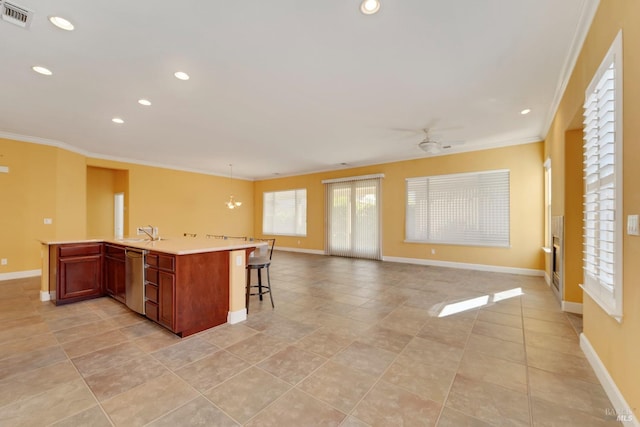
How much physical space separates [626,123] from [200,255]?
3.56 metres

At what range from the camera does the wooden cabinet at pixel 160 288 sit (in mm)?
2729

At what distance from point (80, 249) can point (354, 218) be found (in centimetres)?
614

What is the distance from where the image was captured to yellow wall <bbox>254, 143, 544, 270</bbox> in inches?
213

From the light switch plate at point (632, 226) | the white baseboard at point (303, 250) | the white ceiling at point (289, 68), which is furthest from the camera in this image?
the white baseboard at point (303, 250)

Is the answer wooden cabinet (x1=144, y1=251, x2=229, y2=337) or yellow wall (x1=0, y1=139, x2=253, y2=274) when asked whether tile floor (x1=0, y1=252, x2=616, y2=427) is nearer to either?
wooden cabinet (x1=144, y1=251, x2=229, y2=337)

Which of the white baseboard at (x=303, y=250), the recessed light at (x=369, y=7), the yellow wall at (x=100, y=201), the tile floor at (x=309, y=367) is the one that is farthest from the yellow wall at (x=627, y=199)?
the yellow wall at (x=100, y=201)

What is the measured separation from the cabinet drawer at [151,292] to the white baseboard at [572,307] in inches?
200

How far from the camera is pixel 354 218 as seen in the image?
7.97 metres

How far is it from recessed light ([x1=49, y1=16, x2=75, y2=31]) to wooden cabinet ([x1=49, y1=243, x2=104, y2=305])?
9.27 feet

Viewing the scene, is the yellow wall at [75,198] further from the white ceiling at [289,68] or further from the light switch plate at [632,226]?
the light switch plate at [632,226]

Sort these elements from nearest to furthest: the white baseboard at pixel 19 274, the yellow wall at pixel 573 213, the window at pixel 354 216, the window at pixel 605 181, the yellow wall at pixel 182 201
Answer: the window at pixel 605 181 → the yellow wall at pixel 573 213 → the white baseboard at pixel 19 274 → the yellow wall at pixel 182 201 → the window at pixel 354 216

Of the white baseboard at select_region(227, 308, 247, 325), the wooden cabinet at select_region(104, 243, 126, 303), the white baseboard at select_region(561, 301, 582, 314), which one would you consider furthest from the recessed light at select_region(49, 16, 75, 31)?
the white baseboard at select_region(561, 301, 582, 314)

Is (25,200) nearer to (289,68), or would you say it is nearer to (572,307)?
(289,68)

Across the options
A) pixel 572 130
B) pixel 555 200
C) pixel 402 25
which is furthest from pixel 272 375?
pixel 555 200
